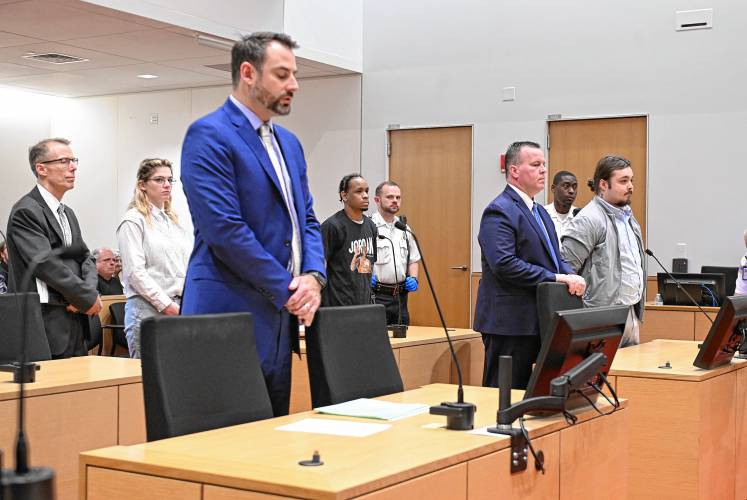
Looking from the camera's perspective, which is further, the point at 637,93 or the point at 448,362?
the point at 637,93

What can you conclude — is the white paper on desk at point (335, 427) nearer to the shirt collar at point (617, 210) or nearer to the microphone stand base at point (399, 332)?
the shirt collar at point (617, 210)

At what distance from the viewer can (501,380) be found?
224 cm

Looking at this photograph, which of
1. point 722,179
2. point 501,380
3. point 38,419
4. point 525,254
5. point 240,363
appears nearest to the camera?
point 501,380

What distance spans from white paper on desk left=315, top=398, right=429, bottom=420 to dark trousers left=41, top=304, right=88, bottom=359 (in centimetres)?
186

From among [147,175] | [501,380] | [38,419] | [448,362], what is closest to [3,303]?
[38,419]

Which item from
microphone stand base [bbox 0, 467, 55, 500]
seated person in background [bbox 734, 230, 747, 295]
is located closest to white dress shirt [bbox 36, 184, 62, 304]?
microphone stand base [bbox 0, 467, 55, 500]

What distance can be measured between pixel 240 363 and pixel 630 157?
6.65m

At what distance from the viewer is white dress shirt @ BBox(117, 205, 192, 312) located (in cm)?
432

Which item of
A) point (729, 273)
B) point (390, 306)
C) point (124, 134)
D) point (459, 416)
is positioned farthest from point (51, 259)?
point (124, 134)

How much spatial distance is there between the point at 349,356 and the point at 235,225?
1.79 feet

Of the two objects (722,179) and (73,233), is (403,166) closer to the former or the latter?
(722,179)

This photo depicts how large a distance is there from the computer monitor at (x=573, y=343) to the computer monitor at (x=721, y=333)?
45.9 inches

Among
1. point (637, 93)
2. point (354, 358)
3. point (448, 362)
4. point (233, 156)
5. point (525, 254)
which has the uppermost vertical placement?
point (637, 93)

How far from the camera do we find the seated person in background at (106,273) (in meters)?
7.84
